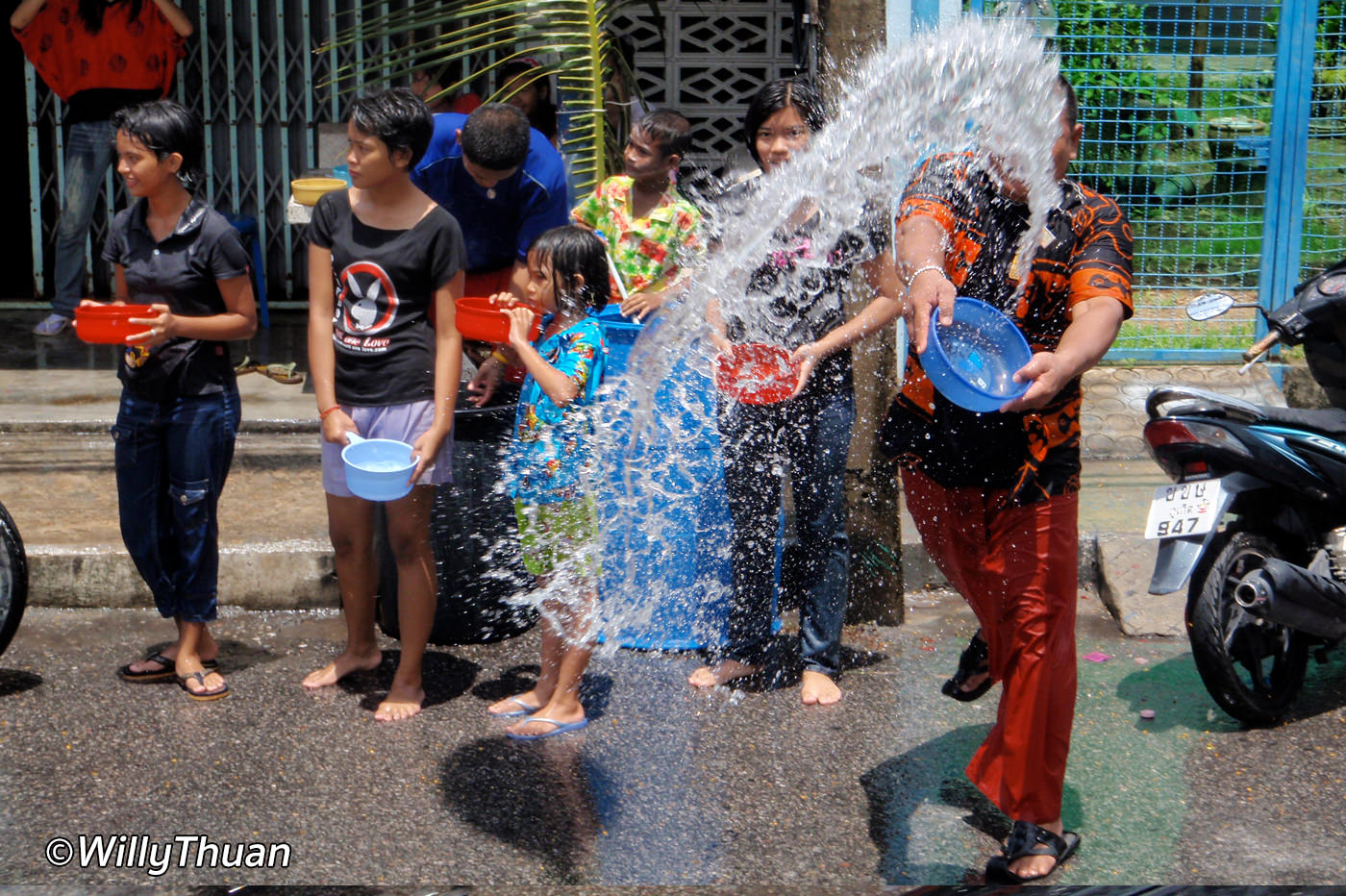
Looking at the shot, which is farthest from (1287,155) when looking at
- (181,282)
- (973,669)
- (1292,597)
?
(181,282)

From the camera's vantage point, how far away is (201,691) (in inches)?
164

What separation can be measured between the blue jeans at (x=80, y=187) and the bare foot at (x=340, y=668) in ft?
14.2

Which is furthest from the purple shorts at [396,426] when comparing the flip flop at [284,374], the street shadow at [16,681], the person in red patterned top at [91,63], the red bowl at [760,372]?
the person in red patterned top at [91,63]

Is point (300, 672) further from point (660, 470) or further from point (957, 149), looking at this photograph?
point (957, 149)

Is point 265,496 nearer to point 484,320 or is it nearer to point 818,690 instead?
point 484,320

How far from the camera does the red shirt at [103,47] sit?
759cm

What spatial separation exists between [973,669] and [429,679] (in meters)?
1.69

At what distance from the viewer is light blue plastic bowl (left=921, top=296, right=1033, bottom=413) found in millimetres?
2869

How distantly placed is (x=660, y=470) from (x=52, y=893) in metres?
2.05

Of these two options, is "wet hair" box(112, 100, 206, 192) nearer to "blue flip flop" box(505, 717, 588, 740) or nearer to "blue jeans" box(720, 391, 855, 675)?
"blue jeans" box(720, 391, 855, 675)

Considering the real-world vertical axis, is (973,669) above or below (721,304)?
below

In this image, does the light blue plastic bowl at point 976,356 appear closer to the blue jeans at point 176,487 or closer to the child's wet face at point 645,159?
the child's wet face at point 645,159

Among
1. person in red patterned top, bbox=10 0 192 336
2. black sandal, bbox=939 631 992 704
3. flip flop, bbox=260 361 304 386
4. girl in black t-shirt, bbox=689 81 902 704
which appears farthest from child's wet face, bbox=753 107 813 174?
person in red patterned top, bbox=10 0 192 336

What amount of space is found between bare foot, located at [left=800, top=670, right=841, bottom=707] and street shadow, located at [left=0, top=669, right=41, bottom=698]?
2343 mm
